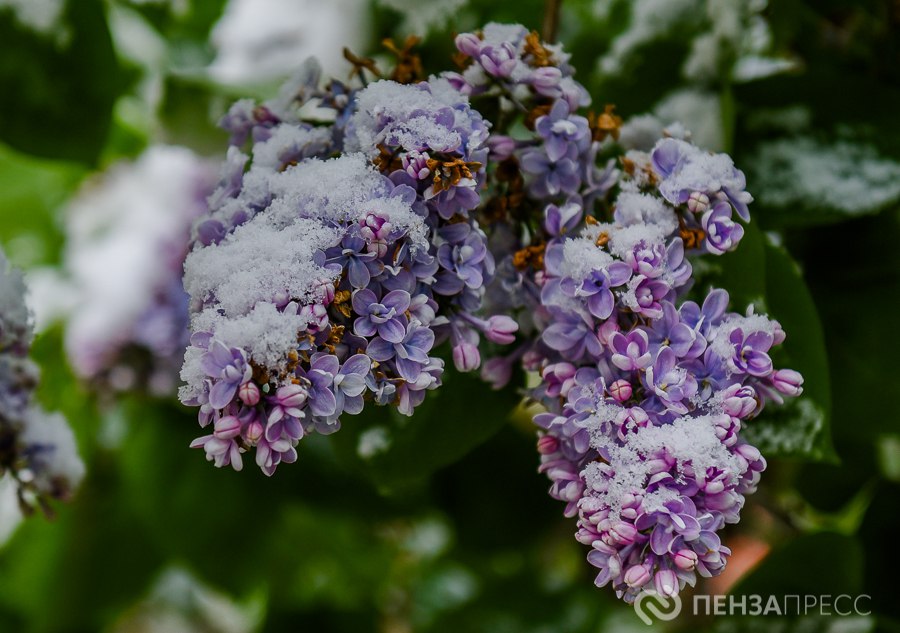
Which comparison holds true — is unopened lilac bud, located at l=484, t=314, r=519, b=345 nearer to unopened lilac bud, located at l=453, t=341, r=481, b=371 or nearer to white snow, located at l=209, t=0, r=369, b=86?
unopened lilac bud, located at l=453, t=341, r=481, b=371

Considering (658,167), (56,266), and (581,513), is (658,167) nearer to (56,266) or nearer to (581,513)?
(581,513)

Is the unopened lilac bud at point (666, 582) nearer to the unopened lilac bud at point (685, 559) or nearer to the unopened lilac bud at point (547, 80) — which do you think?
the unopened lilac bud at point (685, 559)

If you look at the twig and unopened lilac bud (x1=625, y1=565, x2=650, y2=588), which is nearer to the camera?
unopened lilac bud (x1=625, y1=565, x2=650, y2=588)

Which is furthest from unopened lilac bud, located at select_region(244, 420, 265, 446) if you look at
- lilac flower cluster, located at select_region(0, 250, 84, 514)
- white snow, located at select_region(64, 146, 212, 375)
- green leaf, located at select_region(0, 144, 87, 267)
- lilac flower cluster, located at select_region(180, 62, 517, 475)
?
green leaf, located at select_region(0, 144, 87, 267)

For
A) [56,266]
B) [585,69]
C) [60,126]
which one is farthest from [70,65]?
[56,266]

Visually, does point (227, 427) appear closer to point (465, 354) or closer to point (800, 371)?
point (465, 354)

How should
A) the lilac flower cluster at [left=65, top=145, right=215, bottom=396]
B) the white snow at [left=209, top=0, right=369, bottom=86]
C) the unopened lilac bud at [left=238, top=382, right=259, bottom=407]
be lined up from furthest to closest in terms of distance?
the lilac flower cluster at [left=65, top=145, right=215, bottom=396], the white snow at [left=209, top=0, right=369, bottom=86], the unopened lilac bud at [left=238, top=382, right=259, bottom=407]

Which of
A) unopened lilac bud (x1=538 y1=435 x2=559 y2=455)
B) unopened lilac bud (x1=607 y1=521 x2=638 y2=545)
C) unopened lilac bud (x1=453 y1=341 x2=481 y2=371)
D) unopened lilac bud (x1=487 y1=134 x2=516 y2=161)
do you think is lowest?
unopened lilac bud (x1=538 y1=435 x2=559 y2=455)
